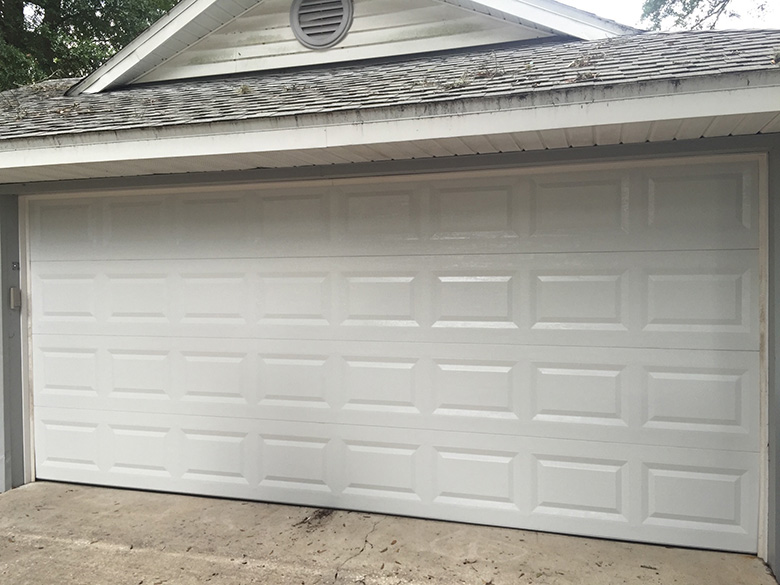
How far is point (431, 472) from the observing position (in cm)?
373

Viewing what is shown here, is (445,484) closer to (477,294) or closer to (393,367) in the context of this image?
(393,367)

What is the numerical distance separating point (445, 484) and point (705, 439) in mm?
1625

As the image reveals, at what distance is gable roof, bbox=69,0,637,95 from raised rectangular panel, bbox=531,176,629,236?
1305 mm

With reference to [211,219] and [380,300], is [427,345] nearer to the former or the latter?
[380,300]

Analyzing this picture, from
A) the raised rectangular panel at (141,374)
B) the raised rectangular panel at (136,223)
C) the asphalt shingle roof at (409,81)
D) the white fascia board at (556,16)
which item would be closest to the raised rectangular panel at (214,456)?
the raised rectangular panel at (141,374)

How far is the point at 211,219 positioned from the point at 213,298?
590mm

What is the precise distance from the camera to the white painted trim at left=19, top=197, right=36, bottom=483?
14.4ft

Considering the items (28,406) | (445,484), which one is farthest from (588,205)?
(28,406)

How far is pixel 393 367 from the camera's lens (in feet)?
12.4

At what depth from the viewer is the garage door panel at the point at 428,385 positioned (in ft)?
10.8

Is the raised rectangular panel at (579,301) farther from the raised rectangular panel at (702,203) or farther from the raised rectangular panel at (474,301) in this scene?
the raised rectangular panel at (702,203)

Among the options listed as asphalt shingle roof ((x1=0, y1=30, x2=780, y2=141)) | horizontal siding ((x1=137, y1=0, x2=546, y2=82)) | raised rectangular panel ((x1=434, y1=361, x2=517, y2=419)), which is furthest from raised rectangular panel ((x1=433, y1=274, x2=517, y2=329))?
horizontal siding ((x1=137, y1=0, x2=546, y2=82))

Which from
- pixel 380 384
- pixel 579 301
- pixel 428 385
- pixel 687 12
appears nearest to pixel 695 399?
pixel 579 301

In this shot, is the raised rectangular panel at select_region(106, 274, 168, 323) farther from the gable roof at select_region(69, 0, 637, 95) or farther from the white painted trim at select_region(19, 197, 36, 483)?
the gable roof at select_region(69, 0, 637, 95)
